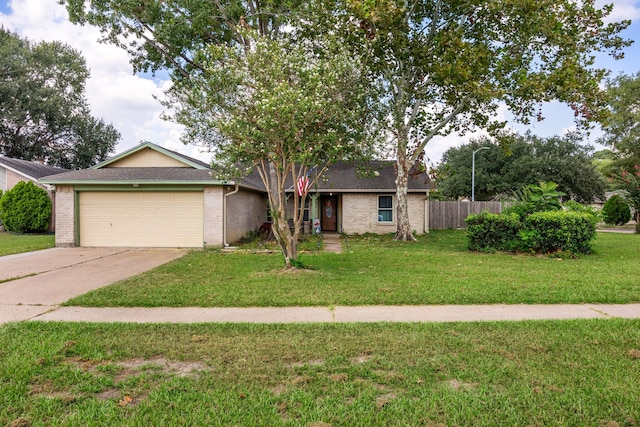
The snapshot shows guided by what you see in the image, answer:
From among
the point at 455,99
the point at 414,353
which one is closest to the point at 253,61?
the point at 414,353

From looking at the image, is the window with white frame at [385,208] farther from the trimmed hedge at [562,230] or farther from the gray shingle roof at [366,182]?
the trimmed hedge at [562,230]

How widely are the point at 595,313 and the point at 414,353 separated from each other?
326 centimetres

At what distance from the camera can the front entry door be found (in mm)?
20609

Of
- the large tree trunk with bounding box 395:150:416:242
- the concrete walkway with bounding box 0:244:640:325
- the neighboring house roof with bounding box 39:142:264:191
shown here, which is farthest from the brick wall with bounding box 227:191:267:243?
the concrete walkway with bounding box 0:244:640:325

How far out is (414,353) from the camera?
12.7 ft

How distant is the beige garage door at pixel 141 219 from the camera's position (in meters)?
13.6

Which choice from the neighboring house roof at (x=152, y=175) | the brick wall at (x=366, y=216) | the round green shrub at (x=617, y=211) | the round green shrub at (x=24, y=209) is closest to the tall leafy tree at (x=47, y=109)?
the round green shrub at (x=24, y=209)

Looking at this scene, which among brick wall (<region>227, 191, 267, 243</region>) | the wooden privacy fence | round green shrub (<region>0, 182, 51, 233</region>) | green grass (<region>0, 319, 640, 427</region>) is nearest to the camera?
green grass (<region>0, 319, 640, 427</region>)

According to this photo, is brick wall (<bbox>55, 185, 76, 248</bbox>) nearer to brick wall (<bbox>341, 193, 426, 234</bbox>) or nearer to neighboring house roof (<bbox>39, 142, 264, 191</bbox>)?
neighboring house roof (<bbox>39, 142, 264, 191</bbox>)

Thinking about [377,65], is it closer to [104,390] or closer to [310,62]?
[310,62]

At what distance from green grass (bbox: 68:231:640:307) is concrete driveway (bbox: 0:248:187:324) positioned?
0.58m

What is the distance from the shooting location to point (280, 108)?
269 inches

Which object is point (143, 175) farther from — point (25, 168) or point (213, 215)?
point (25, 168)

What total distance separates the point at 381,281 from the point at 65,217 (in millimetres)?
11934
